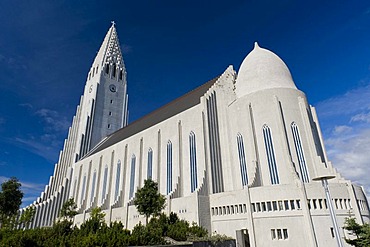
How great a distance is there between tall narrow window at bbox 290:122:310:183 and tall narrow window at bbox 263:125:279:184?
252 centimetres

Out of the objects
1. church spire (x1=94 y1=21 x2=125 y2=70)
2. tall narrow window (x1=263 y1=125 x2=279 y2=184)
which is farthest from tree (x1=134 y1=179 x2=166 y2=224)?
church spire (x1=94 y1=21 x2=125 y2=70)

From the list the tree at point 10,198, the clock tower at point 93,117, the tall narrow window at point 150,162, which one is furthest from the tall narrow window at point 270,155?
the clock tower at point 93,117

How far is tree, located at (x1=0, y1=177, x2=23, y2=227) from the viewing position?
3259 centimetres

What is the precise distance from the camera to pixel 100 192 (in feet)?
144

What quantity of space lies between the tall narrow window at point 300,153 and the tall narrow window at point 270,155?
8.28 feet

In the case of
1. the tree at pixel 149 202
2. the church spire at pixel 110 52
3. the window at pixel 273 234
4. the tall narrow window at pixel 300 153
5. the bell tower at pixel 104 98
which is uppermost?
the church spire at pixel 110 52

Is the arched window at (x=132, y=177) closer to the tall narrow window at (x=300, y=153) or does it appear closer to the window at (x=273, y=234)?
the window at (x=273, y=234)

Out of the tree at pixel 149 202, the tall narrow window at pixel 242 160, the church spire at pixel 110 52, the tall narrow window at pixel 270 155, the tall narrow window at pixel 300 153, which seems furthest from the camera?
the church spire at pixel 110 52

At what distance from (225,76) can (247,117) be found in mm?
9521

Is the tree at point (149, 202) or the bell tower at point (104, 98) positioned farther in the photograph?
the bell tower at point (104, 98)

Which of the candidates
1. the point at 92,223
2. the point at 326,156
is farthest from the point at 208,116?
the point at 92,223

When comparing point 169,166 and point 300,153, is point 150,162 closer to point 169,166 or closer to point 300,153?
point 169,166

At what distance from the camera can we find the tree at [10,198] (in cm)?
3259

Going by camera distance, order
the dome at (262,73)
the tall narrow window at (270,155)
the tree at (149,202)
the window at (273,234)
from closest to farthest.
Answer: the window at (273,234) → the tree at (149,202) → the tall narrow window at (270,155) → the dome at (262,73)
